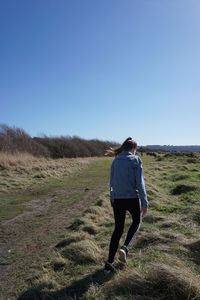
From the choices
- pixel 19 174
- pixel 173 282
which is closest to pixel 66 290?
pixel 173 282

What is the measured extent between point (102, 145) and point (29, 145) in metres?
30.8

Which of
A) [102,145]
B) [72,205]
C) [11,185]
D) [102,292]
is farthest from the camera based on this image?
[102,145]

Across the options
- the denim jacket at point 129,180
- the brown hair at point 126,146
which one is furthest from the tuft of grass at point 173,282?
the brown hair at point 126,146

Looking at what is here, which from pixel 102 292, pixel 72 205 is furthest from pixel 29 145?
pixel 102 292

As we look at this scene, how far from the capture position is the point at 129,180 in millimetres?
6395

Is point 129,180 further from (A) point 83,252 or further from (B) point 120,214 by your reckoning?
(A) point 83,252

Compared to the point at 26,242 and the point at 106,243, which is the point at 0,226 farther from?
the point at 106,243

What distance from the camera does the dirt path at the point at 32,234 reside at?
6.62 metres

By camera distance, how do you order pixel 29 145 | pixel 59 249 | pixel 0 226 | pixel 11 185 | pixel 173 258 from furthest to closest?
1. pixel 29 145
2. pixel 11 185
3. pixel 0 226
4. pixel 59 249
5. pixel 173 258

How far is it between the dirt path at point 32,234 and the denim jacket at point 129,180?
5.89ft

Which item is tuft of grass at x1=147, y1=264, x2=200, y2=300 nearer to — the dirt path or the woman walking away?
the woman walking away

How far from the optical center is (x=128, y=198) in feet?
20.9

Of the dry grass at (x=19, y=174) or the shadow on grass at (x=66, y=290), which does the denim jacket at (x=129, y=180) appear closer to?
the shadow on grass at (x=66, y=290)

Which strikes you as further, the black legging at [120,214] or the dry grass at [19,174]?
the dry grass at [19,174]
